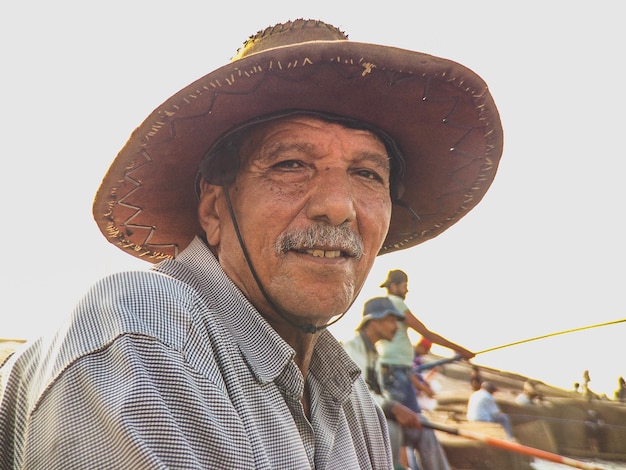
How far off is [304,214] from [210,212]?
0.43m

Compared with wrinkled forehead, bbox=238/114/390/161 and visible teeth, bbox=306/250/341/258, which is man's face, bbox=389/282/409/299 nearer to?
wrinkled forehead, bbox=238/114/390/161

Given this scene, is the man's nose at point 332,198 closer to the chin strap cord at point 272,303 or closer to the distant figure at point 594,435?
the chin strap cord at point 272,303

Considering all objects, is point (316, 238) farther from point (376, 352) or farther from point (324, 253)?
point (376, 352)

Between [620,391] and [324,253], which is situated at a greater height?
[324,253]

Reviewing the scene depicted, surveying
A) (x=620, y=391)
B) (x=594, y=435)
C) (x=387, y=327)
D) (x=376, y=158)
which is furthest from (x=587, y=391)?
(x=376, y=158)

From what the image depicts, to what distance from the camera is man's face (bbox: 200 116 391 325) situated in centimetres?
200

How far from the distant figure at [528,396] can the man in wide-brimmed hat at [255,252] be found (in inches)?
396

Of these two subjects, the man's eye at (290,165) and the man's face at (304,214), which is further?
the man's eye at (290,165)

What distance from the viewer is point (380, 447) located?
2332 mm

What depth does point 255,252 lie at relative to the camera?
2.07 m

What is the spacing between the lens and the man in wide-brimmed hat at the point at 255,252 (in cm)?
125

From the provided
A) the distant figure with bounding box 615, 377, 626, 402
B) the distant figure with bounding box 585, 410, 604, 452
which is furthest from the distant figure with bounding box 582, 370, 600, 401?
the distant figure with bounding box 585, 410, 604, 452

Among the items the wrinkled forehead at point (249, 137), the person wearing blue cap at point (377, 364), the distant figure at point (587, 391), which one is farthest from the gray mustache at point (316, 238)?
the distant figure at point (587, 391)

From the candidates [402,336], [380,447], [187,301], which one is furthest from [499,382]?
[187,301]
